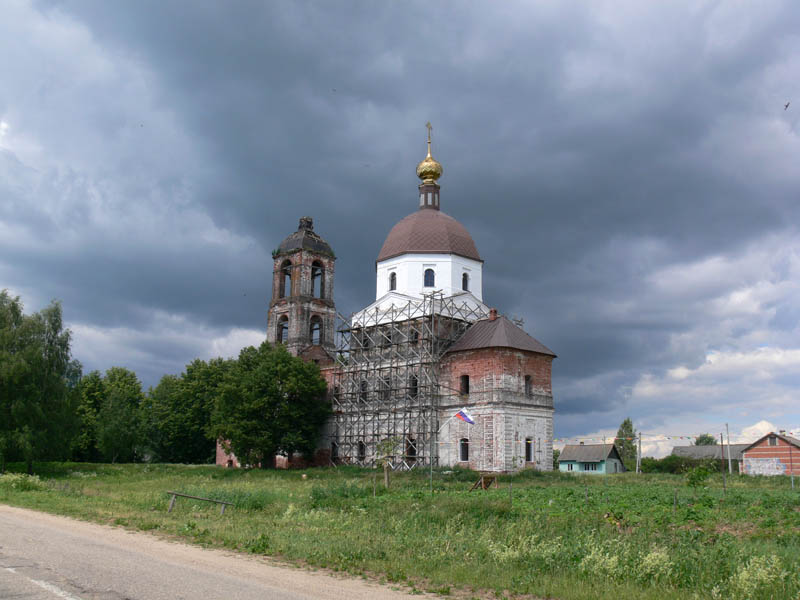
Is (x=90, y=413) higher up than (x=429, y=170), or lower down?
lower down

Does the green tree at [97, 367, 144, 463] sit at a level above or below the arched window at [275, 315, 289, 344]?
below

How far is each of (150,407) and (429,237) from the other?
3402 cm

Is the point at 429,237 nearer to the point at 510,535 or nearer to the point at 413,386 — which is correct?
the point at 413,386

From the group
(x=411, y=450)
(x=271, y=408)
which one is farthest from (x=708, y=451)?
(x=271, y=408)

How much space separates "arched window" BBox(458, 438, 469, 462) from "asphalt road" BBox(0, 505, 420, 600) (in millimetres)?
27069

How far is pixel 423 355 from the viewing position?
41.4m

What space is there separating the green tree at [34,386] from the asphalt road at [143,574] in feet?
81.5

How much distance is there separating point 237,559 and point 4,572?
11.8ft

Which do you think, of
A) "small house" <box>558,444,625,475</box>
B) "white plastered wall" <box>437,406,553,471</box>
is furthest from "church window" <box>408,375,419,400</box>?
"small house" <box>558,444,625,475</box>

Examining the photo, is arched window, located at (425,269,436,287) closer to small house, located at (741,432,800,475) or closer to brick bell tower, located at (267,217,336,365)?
brick bell tower, located at (267,217,336,365)

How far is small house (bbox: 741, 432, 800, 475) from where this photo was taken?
182 feet

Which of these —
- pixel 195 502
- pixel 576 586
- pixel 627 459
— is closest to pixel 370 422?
pixel 195 502

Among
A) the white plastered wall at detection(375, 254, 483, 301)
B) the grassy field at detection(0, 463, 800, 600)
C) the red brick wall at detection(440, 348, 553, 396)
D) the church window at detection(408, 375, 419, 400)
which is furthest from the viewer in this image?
the white plastered wall at detection(375, 254, 483, 301)

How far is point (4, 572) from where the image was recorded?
986 cm
